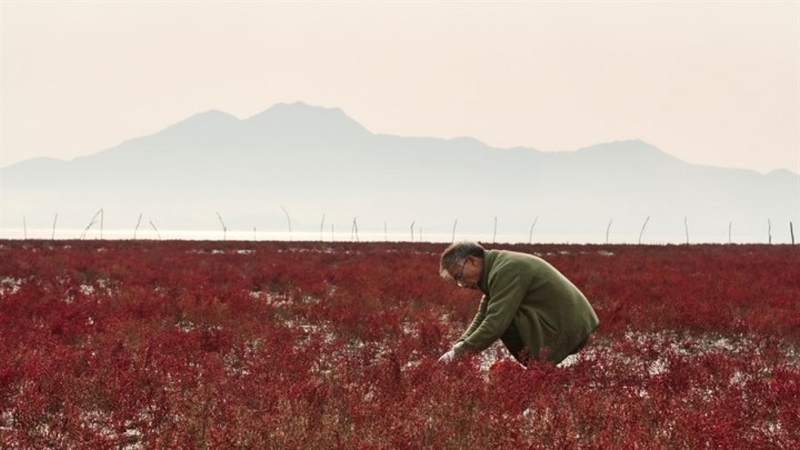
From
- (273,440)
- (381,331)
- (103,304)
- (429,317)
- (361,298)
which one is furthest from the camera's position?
(361,298)

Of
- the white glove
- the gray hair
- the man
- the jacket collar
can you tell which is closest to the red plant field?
the white glove

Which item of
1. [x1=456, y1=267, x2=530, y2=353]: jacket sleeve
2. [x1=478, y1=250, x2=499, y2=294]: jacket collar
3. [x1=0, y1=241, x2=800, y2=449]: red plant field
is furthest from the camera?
[x1=478, y1=250, x2=499, y2=294]: jacket collar

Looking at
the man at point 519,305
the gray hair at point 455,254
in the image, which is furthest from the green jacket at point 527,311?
the gray hair at point 455,254

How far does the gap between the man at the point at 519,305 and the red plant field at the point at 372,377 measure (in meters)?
0.23

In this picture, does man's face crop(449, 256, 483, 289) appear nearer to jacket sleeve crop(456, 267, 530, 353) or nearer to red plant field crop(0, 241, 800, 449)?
jacket sleeve crop(456, 267, 530, 353)

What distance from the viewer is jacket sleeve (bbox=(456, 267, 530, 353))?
233 inches

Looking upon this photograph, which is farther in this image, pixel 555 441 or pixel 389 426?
pixel 389 426

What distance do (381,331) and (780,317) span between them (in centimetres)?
570

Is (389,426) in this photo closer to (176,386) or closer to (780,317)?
(176,386)

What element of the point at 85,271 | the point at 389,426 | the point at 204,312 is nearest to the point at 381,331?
the point at 204,312

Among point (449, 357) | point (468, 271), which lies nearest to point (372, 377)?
point (449, 357)

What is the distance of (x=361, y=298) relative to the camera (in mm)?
13398

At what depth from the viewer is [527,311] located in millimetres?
6406

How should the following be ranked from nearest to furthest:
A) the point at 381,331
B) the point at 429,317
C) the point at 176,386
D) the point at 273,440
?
the point at 273,440 → the point at 176,386 → the point at 381,331 → the point at 429,317
